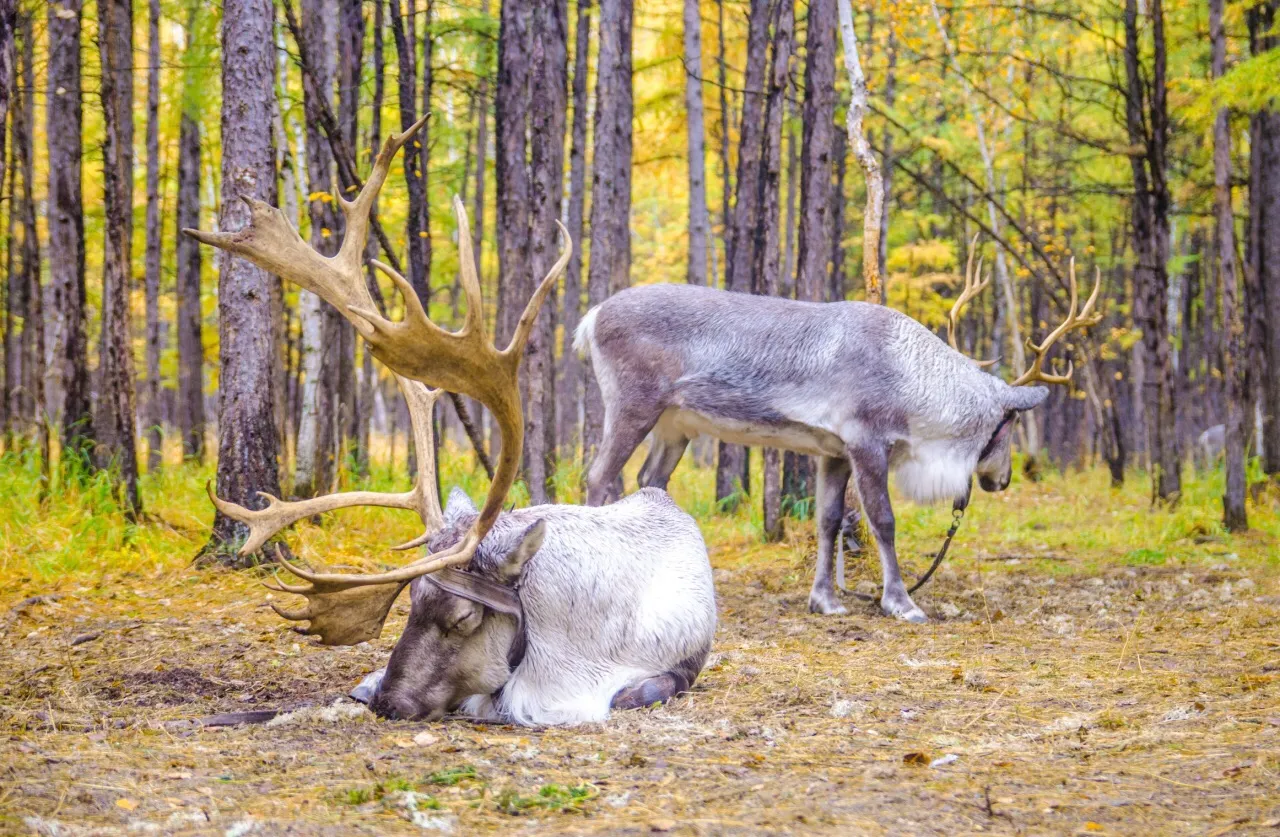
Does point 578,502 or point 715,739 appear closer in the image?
point 715,739

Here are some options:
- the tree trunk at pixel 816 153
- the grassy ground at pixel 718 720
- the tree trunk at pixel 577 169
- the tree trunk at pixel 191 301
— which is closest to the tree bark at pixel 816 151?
the tree trunk at pixel 816 153

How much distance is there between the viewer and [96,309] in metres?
25.8

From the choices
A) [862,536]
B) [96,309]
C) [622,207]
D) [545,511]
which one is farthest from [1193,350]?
[545,511]

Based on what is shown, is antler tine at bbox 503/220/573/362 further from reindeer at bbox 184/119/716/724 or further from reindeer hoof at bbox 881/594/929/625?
reindeer hoof at bbox 881/594/929/625

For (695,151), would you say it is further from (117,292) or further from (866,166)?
(117,292)

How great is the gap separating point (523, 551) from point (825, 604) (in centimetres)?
371

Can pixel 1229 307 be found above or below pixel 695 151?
below

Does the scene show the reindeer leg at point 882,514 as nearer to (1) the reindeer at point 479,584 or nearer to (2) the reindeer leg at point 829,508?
(2) the reindeer leg at point 829,508

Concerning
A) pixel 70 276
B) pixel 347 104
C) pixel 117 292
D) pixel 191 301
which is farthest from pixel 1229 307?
pixel 191 301

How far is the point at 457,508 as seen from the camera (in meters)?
4.84

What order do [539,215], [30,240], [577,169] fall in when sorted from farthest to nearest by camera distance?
1. [577,169]
2. [30,240]
3. [539,215]

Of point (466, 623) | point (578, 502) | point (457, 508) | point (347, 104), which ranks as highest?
point (347, 104)

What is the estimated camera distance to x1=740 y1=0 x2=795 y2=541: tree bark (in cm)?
1019

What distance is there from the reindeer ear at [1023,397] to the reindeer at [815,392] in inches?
0.4
